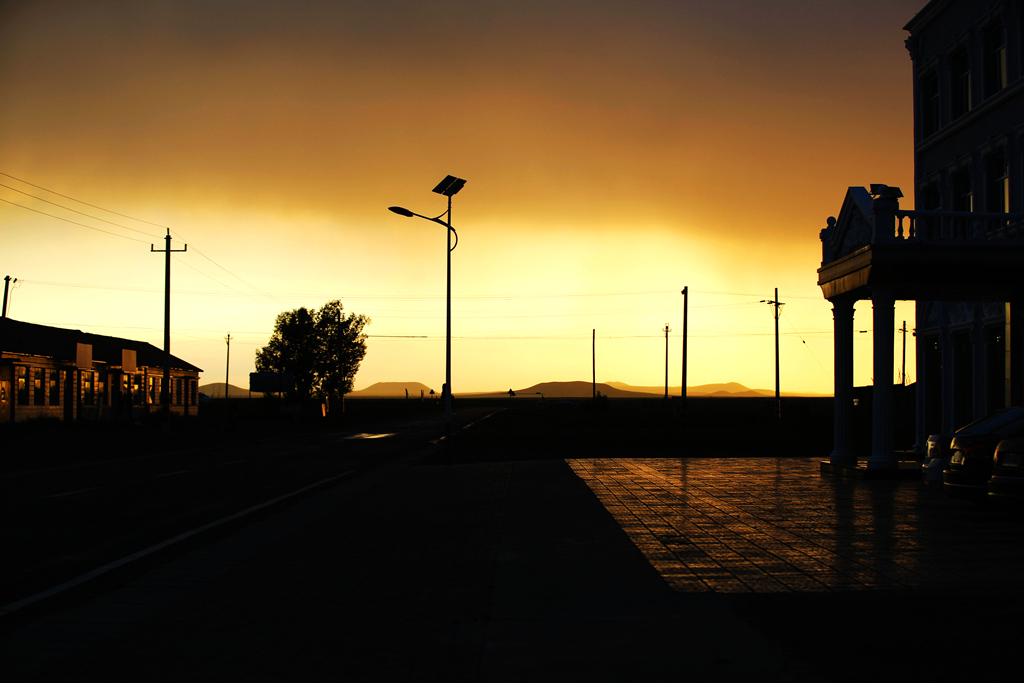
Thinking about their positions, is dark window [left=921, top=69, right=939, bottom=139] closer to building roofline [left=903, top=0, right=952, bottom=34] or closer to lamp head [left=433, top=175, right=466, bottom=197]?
building roofline [left=903, top=0, right=952, bottom=34]

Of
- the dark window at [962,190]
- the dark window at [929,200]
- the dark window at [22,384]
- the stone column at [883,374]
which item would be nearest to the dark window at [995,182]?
the dark window at [962,190]

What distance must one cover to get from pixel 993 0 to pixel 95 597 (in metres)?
22.8

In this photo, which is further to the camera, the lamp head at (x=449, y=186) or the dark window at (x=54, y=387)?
the dark window at (x=54, y=387)

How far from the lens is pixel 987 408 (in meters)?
21.4

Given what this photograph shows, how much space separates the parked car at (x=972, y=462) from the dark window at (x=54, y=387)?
4791 cm

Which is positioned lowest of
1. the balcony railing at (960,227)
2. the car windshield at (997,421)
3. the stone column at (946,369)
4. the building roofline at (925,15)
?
the car windshield at (997,421)

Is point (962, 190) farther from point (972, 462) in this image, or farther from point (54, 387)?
point (54, 387)

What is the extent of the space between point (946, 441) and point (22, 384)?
44.9m

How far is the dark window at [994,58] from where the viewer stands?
2084 cm

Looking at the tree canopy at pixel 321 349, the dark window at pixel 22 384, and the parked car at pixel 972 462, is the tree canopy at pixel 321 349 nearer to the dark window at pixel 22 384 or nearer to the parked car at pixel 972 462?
the dark window at pixel 22 384

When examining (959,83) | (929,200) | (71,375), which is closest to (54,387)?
(71,375)

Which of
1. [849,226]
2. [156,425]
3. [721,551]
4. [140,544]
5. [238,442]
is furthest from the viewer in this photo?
[156,425]

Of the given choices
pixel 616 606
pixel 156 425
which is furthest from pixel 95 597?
pixel 156 425

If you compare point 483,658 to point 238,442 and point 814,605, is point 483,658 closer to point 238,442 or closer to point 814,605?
point 814,605
